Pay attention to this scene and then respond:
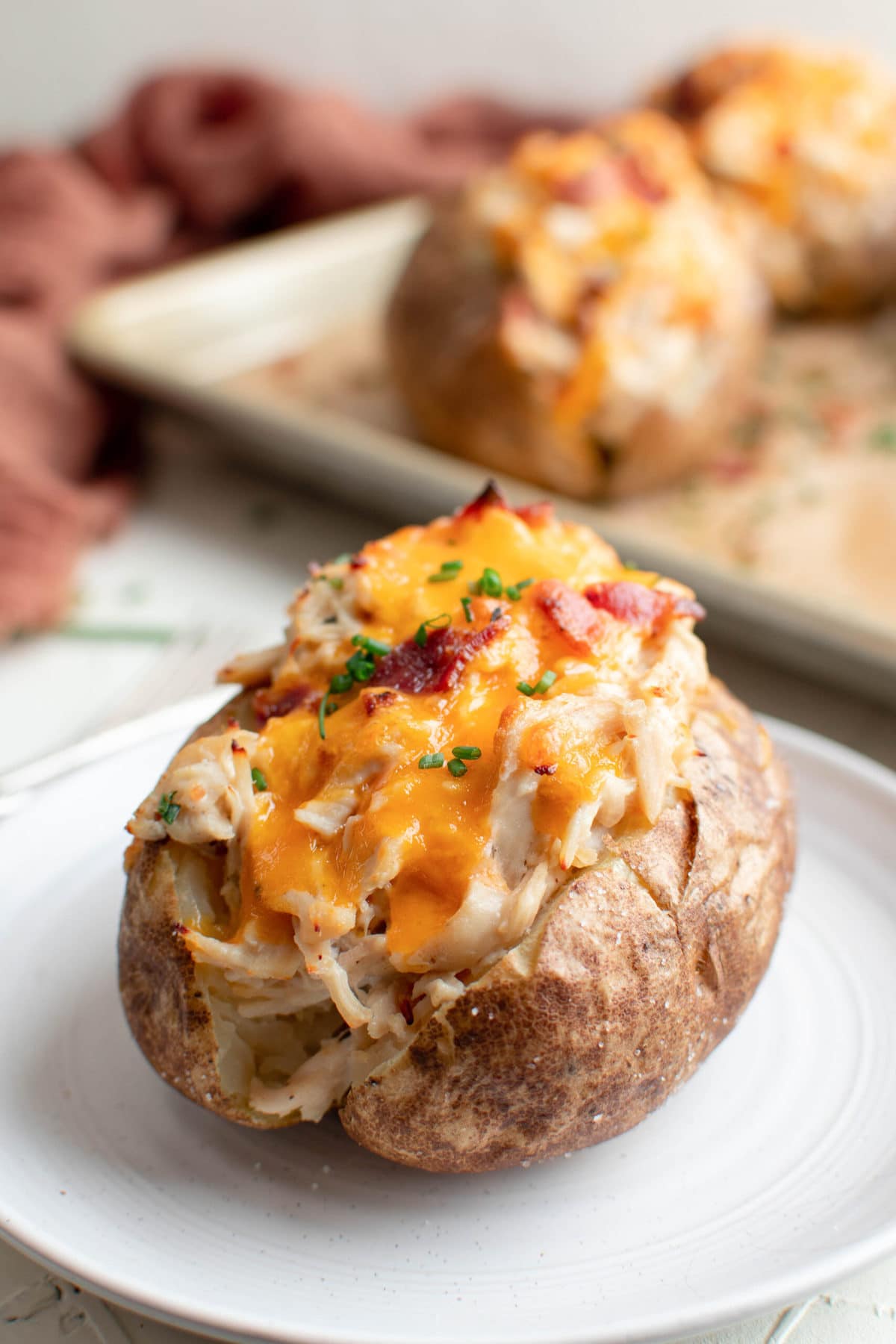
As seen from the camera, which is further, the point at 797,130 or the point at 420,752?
the point at 797,130

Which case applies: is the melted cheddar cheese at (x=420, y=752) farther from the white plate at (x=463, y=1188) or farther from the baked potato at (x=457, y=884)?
the white plate at (x=463, y=1188)

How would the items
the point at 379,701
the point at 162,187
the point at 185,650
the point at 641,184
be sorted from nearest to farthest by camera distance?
the point at 379,701 → the point at 185,650 → the point at 641,184 → the point at 162,187

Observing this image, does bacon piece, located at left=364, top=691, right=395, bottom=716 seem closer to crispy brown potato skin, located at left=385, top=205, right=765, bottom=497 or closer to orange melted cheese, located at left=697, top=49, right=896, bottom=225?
crispy brown potato skin, located at left=385, top=205, right=765, bottom=497

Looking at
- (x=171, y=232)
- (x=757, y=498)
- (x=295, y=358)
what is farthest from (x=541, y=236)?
(x=171, y=232)

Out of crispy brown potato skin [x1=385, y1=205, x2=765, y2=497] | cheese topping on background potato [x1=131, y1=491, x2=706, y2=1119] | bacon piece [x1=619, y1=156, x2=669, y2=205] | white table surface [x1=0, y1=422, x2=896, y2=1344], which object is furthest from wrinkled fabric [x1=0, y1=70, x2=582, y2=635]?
cheese topping on background potato [x1=131, y1=491, x2=706, y2=1119]

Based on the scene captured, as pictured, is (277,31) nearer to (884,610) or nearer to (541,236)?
(541,236)

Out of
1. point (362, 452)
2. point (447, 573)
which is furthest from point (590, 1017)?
point (362, 452)

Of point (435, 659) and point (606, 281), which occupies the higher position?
point (435, 659)

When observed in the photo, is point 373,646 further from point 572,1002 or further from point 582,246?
point 582,246

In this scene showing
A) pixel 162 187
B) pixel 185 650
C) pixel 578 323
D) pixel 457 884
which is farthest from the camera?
pixel 162 187
